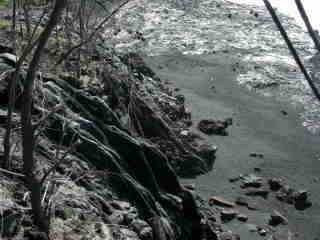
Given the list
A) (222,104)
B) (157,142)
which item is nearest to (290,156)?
(222,104)

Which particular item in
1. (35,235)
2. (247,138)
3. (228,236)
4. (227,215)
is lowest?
(247,138)

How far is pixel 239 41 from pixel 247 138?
11.5 m

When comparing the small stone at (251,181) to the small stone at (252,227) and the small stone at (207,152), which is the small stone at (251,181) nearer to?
the small stone at (207,152)

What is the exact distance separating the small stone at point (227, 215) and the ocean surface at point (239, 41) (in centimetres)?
792

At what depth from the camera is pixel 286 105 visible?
1969 cm

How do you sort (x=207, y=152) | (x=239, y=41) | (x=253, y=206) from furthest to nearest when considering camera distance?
(x=239, y=41) < (x=207, y=152) < (x=253, y=206)

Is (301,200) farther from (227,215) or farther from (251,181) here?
(227,215)

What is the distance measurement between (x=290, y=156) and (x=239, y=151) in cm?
151

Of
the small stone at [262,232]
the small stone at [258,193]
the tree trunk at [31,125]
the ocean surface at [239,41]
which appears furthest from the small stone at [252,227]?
the ocean surface at [239,41]

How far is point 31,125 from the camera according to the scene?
345cm

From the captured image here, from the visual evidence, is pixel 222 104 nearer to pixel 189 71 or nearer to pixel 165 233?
pixel 189 71

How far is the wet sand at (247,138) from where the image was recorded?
11.8 metres

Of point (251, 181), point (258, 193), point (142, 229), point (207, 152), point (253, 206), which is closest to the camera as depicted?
point (142, 229)

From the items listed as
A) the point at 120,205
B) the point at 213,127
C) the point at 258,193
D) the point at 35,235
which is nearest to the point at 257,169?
the point at 258,193
